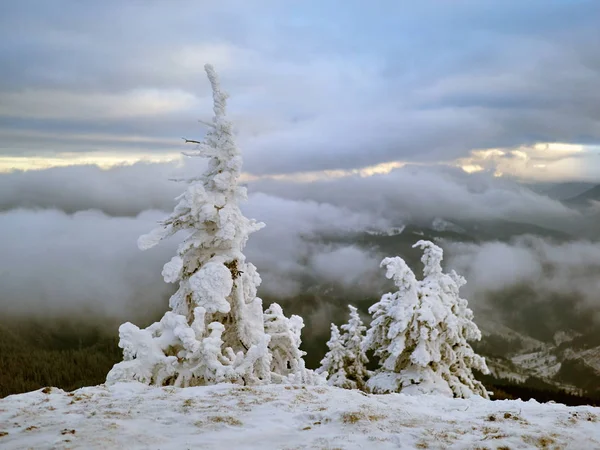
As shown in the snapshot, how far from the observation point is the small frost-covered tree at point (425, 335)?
781 inches

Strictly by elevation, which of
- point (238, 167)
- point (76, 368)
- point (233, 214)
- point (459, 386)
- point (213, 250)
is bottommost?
point (76, 368)

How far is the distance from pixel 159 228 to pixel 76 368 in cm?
20301

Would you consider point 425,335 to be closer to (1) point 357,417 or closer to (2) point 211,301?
(2) point 211,301

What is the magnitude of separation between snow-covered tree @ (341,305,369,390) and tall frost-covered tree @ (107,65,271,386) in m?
16.1

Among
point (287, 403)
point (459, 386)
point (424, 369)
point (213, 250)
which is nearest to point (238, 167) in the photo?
point (213, 250)

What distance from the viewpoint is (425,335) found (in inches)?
770

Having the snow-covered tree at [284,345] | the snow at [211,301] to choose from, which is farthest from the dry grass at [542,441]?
the snow-covered tree at [284,345]

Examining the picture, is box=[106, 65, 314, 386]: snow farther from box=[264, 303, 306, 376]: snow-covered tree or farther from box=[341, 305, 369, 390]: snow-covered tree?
box=[341, 305, 369, 390]: snow-covered tree

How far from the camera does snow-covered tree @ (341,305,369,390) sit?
93.0 ft

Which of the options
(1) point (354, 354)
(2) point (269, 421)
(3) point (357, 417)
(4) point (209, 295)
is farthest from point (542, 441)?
(1) point (354, 354)

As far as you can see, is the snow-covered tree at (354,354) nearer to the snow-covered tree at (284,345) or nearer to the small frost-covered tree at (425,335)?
the small frost-covered tree at (425,335)

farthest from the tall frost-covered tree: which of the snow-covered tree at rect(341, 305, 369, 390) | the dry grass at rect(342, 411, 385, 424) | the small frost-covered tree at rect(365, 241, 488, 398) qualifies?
the snow-covered tree at rect(341, 305, 369, 390)

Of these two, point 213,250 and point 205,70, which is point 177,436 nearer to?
point 213,250

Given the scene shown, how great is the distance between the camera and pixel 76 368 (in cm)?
17900
